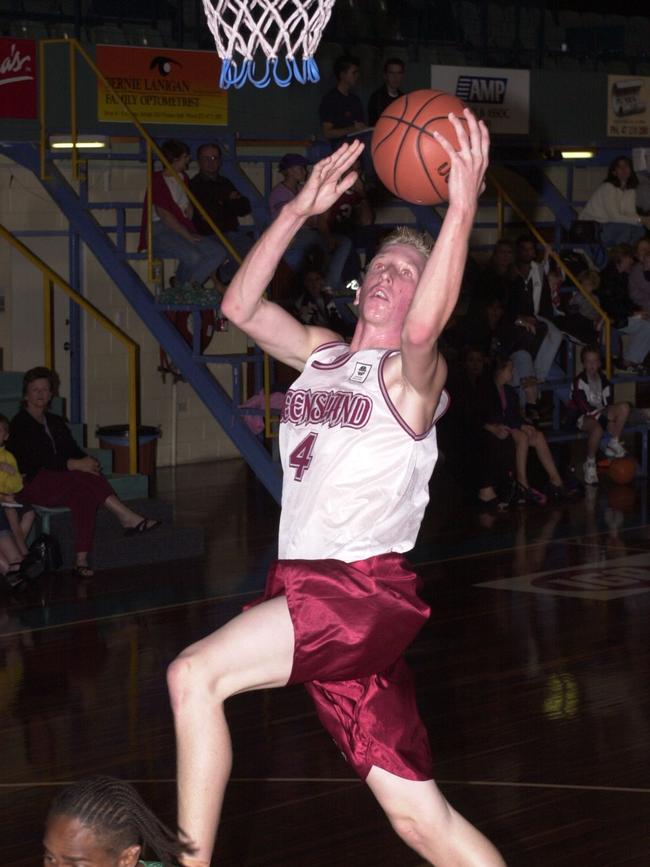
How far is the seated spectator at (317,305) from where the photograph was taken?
1119 cm

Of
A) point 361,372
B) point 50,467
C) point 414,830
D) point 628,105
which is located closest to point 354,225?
point 50,467

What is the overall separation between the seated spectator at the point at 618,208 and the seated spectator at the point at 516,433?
3.31 meters

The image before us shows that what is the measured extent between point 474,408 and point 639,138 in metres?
5.54

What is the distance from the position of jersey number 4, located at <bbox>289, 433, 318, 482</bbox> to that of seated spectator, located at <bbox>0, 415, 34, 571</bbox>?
513 centimetres

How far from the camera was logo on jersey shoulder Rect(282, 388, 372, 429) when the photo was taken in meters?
3.58

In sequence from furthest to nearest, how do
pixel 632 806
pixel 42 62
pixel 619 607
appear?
pixel 42 62 → pixel 619 607 → pixel 632 806

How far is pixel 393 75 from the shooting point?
1236 cm

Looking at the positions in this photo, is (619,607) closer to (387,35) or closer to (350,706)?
(350,706)

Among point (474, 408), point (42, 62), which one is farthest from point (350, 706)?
point (42, 62)

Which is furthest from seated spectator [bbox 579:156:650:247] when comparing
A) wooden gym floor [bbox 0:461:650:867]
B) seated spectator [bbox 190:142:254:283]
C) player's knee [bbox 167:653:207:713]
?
player's knee [bbox 167:653:207:713]

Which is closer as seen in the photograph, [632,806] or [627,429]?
[632,806]

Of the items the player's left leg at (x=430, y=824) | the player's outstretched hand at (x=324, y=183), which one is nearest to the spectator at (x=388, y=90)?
the player's outstretched hand at (x=324, y=183)

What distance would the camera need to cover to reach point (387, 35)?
15.8 m

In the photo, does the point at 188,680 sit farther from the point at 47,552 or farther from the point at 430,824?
the point at 47,552
